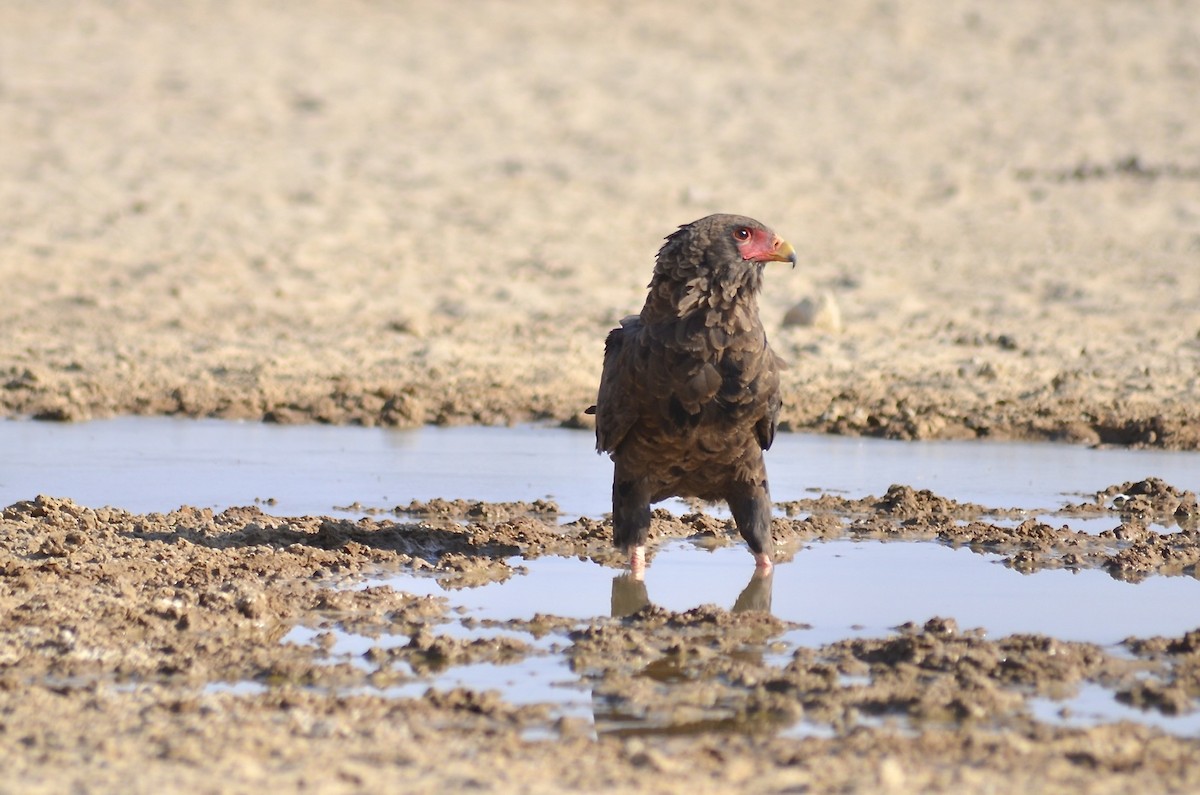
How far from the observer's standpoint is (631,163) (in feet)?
79.2

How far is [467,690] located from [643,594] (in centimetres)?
198

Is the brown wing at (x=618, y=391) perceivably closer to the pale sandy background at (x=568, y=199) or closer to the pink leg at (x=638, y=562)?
the pink leg at (x=638, y=562)

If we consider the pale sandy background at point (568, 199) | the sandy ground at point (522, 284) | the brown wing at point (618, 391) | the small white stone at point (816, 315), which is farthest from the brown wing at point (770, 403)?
the small white stone at point (816, 315)

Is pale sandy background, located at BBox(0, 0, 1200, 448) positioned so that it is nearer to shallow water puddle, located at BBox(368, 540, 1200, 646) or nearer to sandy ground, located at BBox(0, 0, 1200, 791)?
sandy ground, located at BBox(0, 0, 1200, 791)

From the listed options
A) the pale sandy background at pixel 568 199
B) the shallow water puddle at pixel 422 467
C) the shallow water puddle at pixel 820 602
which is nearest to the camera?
the shallow water puddle at pixel 820 602

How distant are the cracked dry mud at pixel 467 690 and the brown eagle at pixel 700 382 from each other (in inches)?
20.0

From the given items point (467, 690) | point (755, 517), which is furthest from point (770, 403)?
point (467, 690)

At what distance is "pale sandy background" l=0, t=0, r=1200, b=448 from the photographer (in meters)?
13.8

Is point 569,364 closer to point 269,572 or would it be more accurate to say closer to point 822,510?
point 822,510

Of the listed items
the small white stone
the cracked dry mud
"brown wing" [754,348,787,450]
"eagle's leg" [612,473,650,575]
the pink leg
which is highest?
the small white stone

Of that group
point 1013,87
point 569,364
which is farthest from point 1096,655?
point 1013,87

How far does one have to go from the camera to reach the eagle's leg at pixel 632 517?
7863 millimetres

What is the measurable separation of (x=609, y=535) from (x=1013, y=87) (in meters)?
21.6

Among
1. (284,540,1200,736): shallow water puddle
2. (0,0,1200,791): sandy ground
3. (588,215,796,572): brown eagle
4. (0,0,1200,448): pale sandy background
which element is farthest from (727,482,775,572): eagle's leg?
(0,0,1200,448): pale sandy background
